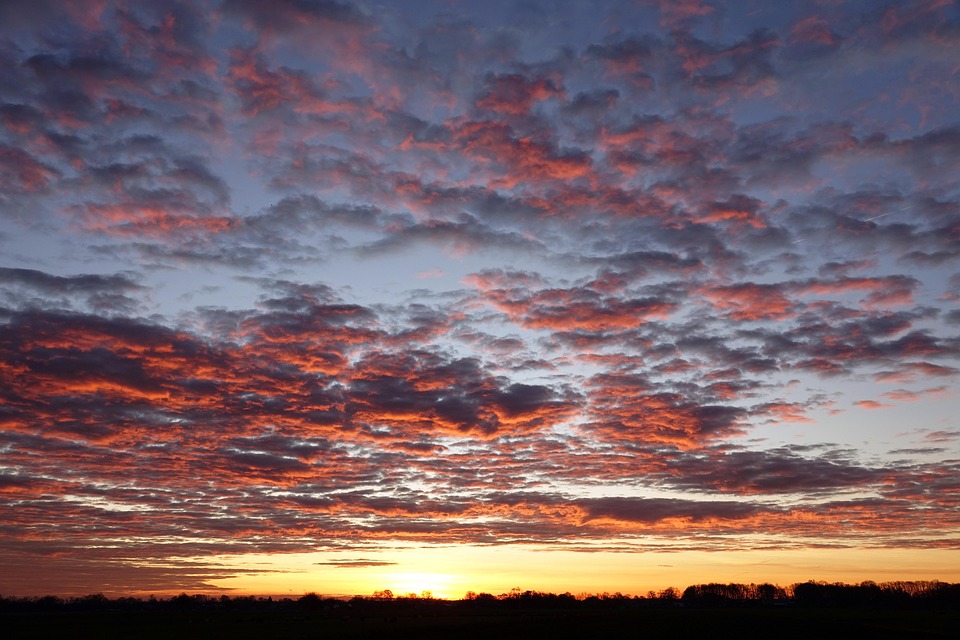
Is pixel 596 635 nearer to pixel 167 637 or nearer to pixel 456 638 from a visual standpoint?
pixel 456 638

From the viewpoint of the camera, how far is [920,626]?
438 ft

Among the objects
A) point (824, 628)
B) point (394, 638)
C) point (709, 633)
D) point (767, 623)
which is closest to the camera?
point (394, 638)

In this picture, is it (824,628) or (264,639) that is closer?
(264,639)

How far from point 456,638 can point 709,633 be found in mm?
38871

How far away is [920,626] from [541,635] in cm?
8131

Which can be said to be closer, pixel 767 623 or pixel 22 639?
pixel 22 639

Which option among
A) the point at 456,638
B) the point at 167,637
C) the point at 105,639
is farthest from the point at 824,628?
the point at 105,639

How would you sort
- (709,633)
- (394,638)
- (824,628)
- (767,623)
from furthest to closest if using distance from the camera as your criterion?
(767,623), (824,628), (709,633), (394,638)

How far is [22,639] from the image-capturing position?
109 metres

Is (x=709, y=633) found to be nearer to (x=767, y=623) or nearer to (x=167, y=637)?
(x=767, y=623)

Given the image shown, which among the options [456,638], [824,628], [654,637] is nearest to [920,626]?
[824,628]

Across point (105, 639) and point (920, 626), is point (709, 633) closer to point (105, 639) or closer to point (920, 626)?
point (920, 626)

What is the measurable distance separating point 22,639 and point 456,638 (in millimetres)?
67876

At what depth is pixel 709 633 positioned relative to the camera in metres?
107
